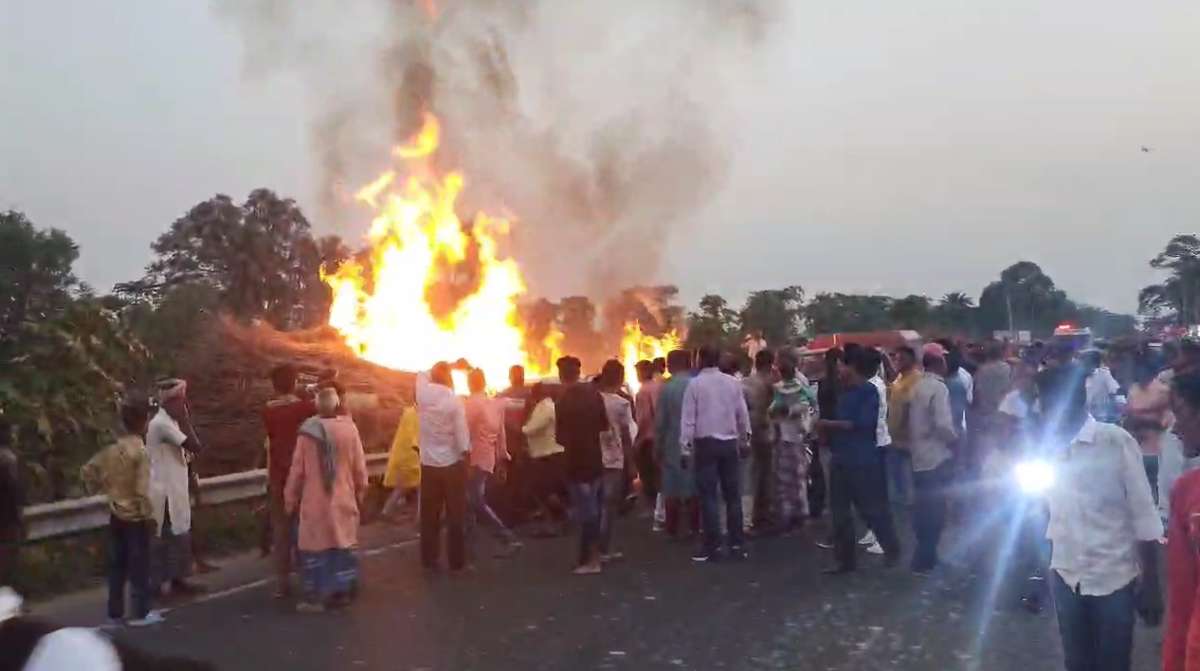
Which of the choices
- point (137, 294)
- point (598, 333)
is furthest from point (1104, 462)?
point (137, 294)

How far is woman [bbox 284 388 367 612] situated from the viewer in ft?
32.4

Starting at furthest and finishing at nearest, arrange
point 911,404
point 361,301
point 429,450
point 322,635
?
point 361,301
point 429,450
point 911,404
point 322,635

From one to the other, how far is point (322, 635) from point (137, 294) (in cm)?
4655

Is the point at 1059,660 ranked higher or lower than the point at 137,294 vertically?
lower

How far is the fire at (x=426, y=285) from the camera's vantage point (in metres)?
28.4

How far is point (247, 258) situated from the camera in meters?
54.9

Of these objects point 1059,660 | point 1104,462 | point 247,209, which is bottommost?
point 1059,660

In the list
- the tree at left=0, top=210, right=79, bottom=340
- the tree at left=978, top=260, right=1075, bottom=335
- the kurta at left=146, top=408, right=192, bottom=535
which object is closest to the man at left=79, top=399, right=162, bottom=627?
the kurta at left=146, top=408, right=192, bottom=535

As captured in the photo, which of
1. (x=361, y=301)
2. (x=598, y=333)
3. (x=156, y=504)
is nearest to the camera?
(x=156, y=504)

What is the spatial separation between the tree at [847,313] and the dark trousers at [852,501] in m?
66.5

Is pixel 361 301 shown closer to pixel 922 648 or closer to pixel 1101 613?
pixel 922 648

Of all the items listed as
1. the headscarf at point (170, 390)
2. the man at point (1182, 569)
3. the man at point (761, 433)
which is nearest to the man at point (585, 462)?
the man at point (761, 433)

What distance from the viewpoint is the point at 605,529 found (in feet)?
39.4

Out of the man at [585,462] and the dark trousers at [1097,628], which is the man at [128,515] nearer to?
the man at [585,462]
